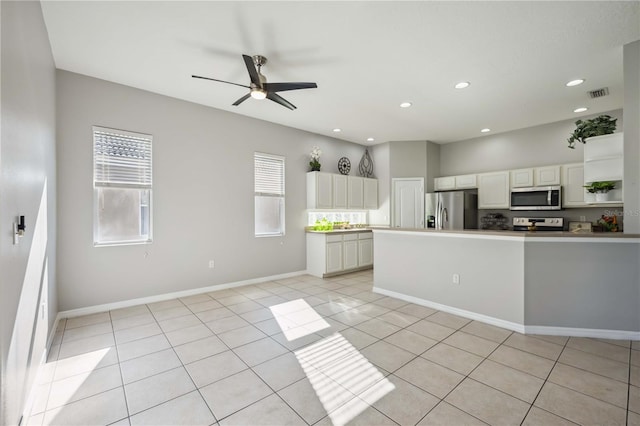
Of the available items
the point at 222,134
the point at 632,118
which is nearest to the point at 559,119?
the point at 632,118

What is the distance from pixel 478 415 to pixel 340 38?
10.9 ft

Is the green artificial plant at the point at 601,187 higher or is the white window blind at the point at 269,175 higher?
the white window blind at the point at 269,175

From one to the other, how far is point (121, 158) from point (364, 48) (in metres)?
3.49

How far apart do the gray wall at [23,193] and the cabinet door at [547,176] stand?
6875 mm

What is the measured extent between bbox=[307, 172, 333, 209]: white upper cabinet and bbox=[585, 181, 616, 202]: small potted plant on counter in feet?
13.4

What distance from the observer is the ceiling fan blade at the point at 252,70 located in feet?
8.95

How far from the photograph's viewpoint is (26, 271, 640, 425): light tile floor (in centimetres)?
186

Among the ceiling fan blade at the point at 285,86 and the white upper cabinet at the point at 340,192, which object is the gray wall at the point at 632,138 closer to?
the ceiling fan blade at the point at 285,86

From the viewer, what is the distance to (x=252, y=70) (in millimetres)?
2836

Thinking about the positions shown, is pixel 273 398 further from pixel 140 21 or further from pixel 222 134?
pixel 222 134

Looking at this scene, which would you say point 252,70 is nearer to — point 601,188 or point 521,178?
point 601,188

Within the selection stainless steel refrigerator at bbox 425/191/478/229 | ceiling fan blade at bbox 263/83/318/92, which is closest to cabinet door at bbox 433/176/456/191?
stainless steel refrigerator at bbox 425/191/478/229

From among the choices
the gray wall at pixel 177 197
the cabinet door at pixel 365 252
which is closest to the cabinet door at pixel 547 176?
the cabinet door at pixel 365 252

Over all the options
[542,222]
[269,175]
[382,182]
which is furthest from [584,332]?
[269,175]
